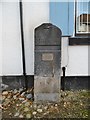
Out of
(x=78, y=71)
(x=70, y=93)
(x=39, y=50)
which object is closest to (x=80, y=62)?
(x=78, y=71)

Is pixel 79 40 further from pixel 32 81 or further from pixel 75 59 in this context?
pixel 32 81

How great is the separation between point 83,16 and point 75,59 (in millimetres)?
832

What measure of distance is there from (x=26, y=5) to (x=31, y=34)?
533mm

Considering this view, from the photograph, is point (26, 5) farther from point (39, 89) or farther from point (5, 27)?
point (39, 89)

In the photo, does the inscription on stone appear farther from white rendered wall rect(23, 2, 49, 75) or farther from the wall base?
the wall base

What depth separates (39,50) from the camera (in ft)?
15.9

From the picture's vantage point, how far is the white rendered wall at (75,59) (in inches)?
210

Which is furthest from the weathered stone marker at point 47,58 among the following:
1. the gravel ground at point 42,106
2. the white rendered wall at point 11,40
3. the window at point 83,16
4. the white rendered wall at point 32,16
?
the window at point 83,16

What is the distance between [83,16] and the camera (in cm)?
546

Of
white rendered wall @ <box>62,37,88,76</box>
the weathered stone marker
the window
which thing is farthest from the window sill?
the weathered stone marker

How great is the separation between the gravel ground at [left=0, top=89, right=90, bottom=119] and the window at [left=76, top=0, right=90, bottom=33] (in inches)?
47.4

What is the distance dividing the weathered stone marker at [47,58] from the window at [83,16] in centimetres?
81

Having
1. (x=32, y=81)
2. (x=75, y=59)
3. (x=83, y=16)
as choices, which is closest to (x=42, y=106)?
(x=32, y=81)

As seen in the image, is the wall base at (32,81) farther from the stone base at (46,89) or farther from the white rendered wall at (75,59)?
the stone base at (46,89)
